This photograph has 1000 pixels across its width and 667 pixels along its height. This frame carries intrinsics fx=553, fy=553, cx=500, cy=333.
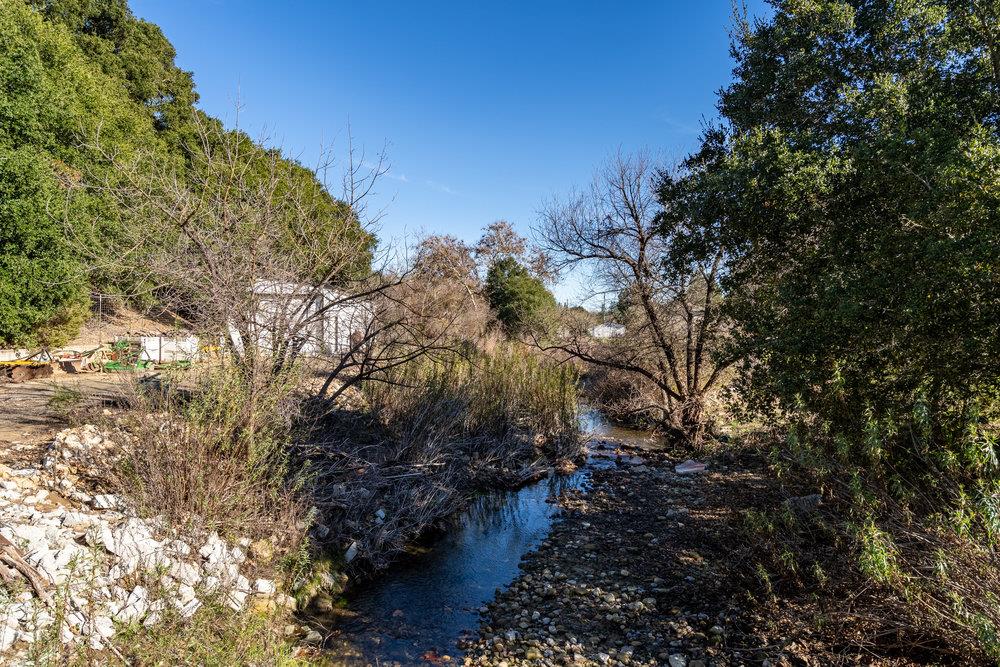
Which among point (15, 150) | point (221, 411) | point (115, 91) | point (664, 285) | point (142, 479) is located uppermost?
point (115, 91)

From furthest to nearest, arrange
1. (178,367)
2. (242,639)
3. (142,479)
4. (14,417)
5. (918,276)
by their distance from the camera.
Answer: (14,417) → (178,367) → (142,479) → (918,276) → (242,639)

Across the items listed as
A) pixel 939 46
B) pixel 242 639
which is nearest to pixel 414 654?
pixel 242 639

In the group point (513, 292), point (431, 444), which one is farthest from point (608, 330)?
point (513, 292)

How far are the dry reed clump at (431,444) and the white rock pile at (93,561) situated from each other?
1345 mm

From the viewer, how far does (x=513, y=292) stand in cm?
2358

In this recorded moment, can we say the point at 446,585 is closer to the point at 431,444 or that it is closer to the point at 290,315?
the point at 431,444

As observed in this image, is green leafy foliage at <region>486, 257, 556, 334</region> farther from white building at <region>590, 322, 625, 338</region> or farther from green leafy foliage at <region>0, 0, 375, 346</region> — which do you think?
green leafy foliage at <region>0, 0, 375, 346</region>

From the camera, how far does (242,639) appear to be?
3314 mm

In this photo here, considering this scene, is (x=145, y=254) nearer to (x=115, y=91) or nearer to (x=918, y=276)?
(x=918, y=276)

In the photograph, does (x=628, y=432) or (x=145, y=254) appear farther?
(x=628, y=432)

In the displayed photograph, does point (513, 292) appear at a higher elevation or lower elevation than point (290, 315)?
higher

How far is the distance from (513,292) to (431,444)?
16307 millimetres

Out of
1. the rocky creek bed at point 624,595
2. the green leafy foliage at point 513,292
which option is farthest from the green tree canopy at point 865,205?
the green leafy foliage at point 513,292

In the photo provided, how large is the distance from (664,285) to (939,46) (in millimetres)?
5817
